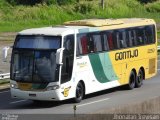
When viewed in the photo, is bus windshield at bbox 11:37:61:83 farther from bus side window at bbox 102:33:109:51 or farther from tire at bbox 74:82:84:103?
bus side window at bbox 102:33:109:51

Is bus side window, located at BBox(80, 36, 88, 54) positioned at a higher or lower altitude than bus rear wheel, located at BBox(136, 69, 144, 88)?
higher

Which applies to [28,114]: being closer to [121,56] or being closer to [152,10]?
[121,56]

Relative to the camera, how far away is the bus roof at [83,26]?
21.8 metres

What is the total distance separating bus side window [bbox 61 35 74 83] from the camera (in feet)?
70.4

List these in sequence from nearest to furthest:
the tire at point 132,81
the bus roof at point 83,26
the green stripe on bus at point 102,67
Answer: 1. the bus roof at point 83,26
2. the green stripe on bus at point 102,67
3. the tire at point 132,81

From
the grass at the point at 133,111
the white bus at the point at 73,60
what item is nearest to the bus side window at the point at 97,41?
the white bus at the point at 73,60

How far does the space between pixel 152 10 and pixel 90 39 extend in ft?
189

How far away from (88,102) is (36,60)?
8.80 ft

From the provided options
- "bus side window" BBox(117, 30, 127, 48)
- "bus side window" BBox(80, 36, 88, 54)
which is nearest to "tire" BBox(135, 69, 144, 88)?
"bus side window" BBox(117, 30, 127, 48)

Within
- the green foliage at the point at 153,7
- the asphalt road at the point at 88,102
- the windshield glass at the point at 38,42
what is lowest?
the asphalt road at the point at 88,102

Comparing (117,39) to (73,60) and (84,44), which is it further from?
(73,60)

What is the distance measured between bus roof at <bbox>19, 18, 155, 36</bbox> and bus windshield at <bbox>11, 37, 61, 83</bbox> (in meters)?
0.27

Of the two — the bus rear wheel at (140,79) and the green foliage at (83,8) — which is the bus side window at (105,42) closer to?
the bus rear wheel at (140,79)

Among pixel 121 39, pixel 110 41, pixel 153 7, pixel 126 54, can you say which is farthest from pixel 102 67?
pixel 153 7
